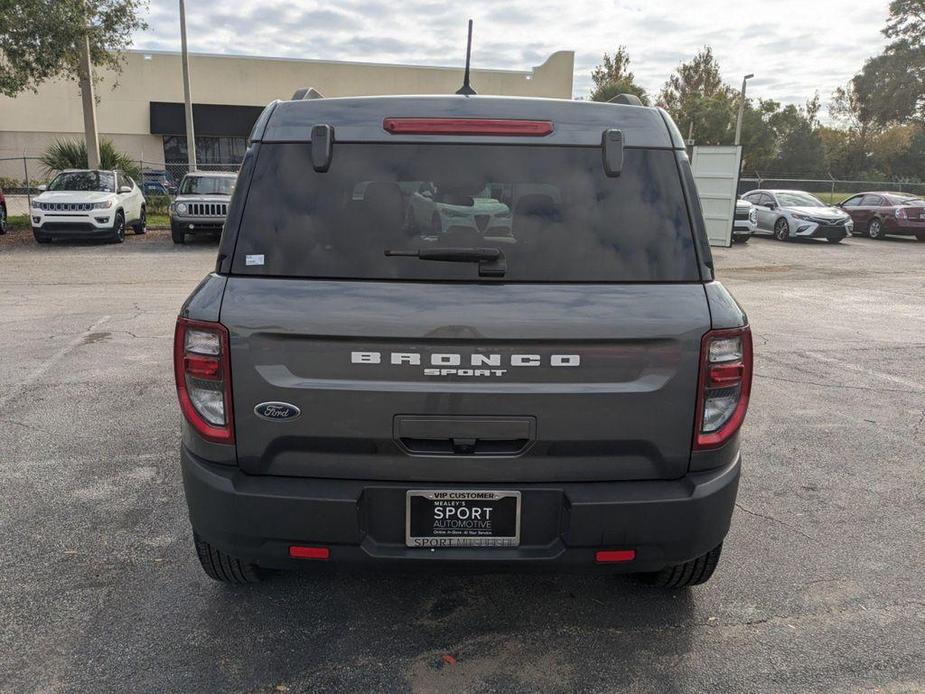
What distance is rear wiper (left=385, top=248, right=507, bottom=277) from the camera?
8.51 ft

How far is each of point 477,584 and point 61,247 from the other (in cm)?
1700

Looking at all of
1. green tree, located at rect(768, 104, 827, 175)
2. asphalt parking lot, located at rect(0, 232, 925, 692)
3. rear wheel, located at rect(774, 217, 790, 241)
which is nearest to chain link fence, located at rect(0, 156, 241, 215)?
asphalt parking lot, located at rect(0, 232, 925, 692)

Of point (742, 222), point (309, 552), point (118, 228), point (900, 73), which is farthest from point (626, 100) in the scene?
point (900, 73)

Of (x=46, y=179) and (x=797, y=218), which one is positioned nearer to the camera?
(x=797, y=218)

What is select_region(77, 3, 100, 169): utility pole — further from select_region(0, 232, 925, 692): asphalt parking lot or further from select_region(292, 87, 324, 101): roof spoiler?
select_region(292, 87, 324, 101): roof spoiler

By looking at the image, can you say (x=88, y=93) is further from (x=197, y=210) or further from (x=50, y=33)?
(x=197, y=210)

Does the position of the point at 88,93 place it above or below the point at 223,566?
above

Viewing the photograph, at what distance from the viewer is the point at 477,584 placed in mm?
3441

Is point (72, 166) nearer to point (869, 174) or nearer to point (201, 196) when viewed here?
point (201, 196)

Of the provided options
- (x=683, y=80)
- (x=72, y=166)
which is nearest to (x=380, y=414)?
(x=72, y=166)

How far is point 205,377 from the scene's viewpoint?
2611 mm

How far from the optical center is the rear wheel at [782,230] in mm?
23094

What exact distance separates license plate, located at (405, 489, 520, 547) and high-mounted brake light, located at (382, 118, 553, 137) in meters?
1.23

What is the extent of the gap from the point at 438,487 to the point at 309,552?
503 millimetres
